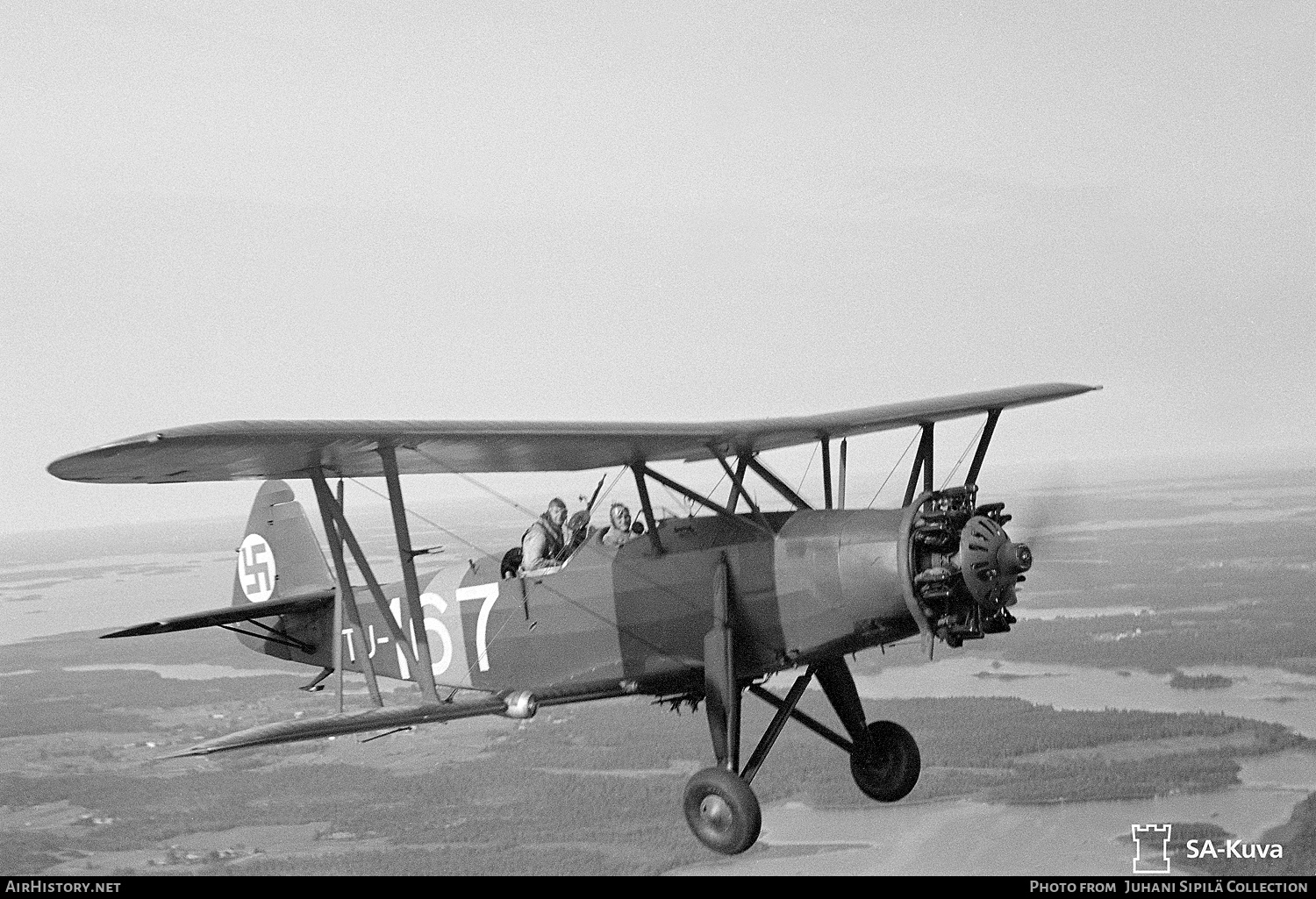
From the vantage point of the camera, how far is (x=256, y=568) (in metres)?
14.2

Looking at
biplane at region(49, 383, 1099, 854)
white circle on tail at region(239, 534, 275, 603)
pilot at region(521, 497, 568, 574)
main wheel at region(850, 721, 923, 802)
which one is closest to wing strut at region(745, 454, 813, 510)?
biplane at region(49, 383, 1099, 854)

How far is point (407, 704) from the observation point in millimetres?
9453

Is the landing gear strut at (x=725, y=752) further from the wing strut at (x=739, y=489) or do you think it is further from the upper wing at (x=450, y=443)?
the upper wing at (x=450, y=443)

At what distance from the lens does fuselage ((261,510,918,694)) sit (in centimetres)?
969

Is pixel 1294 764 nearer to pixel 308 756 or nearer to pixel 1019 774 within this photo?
pixel 1019 774

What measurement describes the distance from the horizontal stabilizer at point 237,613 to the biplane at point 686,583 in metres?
0.09

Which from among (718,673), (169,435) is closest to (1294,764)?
(718,673)

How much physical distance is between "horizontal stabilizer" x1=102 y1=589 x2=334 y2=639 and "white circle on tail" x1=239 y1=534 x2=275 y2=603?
0.36 meters

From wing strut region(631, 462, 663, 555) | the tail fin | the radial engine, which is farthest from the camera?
the tail fin

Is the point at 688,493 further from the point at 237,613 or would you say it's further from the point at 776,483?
the point at 237,613

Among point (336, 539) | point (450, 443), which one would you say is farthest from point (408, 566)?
point (450, 443)

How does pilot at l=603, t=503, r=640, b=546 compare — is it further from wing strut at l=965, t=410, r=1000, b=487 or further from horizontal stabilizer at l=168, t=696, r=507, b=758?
wing strut at l=965, t=410, r=1000, b=487

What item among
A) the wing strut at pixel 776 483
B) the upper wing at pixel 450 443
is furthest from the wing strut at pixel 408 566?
the wing strut at pixel 776 483

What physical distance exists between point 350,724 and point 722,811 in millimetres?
2778
